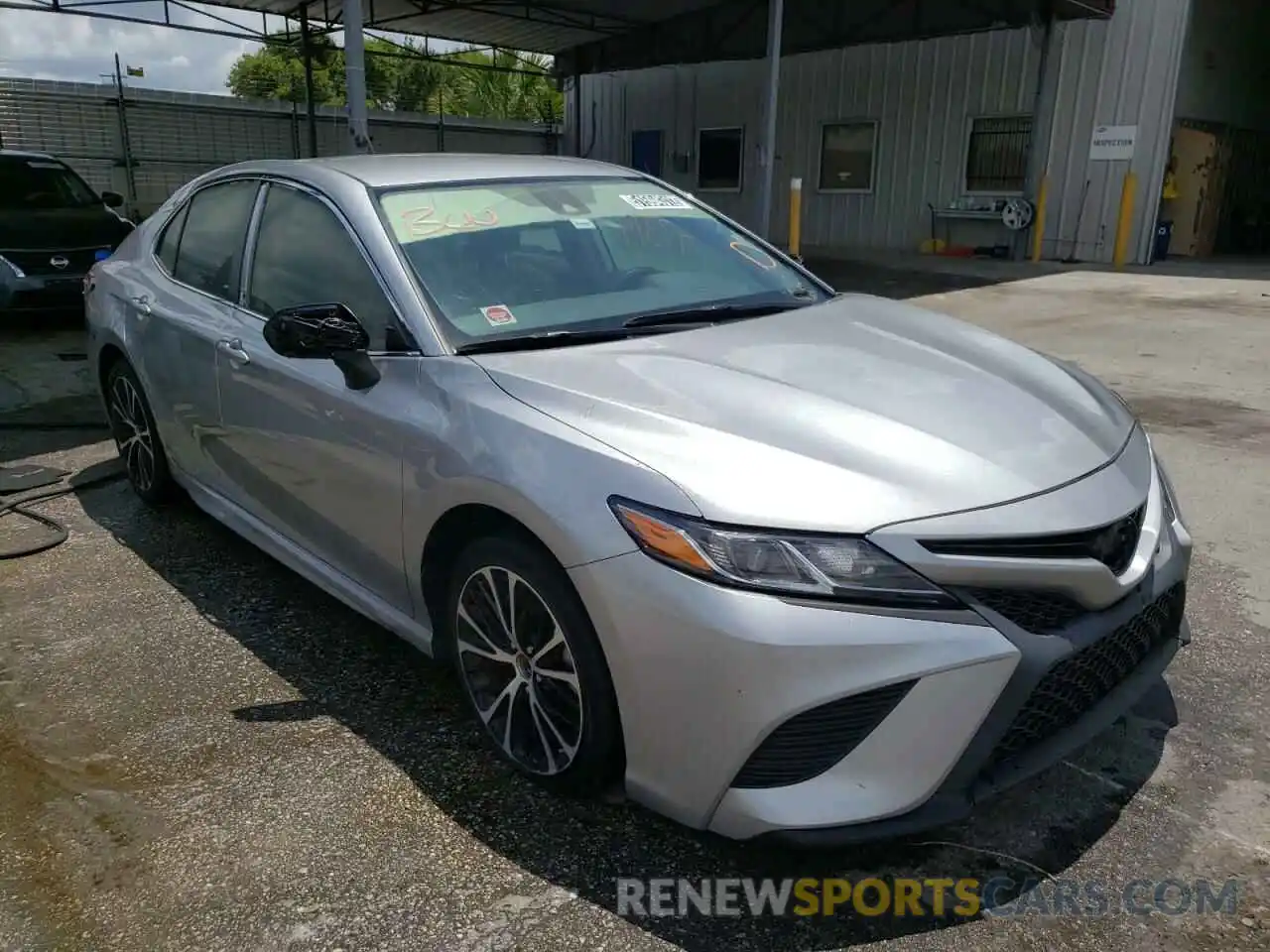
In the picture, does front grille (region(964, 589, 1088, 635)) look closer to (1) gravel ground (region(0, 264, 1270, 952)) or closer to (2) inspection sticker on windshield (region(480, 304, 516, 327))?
(1) gravel ground (region(0, 264, 1270, 952))

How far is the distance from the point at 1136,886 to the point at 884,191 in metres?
18.6

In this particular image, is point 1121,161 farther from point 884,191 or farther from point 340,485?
point 340,485

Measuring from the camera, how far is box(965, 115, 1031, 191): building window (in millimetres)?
17188

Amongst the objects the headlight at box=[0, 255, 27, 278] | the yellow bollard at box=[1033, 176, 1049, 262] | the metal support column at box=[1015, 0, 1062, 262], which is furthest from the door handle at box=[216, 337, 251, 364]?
the yellow bollard at box=[1033, 176, 1049, 262]

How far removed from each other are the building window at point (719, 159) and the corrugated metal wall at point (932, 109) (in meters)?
0.21

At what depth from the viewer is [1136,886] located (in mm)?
2242

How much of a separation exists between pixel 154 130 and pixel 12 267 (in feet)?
40.4

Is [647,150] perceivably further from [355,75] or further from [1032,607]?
[1032,607]

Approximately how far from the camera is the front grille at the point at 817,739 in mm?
1987

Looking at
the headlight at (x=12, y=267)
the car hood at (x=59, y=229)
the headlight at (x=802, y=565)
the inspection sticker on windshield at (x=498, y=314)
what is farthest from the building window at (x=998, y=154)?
the headlight at (x=802, y=565)

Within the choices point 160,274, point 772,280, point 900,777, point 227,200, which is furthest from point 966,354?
point 160,274

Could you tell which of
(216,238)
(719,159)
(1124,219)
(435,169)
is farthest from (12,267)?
(719,159)

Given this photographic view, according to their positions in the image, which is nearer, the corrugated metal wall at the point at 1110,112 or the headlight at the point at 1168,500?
the headlight at the point at 1168,500

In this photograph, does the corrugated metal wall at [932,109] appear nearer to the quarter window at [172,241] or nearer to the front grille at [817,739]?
the quarter window at [172,241]
